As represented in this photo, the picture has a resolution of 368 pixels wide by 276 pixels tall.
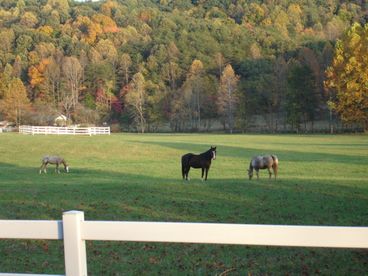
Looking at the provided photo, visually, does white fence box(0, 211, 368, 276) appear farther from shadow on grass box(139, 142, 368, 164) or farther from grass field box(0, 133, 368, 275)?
shadow on grass box(139, 142, 368, 164)

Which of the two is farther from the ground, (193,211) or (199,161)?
(199,161)

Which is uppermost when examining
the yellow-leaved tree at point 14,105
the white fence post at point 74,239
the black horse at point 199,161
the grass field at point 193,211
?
the yellow-leaved tree at point 14,105

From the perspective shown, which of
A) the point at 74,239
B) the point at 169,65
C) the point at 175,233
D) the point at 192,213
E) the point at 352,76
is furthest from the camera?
the point at 169,65

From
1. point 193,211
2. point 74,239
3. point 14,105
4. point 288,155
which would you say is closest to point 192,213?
point 193,211

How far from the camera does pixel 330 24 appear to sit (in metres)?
136

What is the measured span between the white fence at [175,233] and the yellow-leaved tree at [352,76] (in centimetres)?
6368

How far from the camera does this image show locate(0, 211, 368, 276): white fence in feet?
13.0

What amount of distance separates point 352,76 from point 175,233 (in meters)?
65.6

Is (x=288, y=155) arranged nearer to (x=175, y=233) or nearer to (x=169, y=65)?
(x=175, y=233)

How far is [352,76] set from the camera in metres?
65.5

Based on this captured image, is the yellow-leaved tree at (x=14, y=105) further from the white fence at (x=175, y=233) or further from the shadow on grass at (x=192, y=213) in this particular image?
the white fence at (x=175, y=233)

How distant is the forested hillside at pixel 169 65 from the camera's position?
305 ft

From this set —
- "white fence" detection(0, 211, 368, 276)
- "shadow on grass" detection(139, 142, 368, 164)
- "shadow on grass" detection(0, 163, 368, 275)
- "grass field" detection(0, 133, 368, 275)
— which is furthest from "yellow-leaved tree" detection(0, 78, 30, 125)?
"white fence" detection(0, 211, 368, 276)

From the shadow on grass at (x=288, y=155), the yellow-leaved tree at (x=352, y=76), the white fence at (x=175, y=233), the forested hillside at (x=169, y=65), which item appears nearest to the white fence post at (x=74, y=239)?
the white fence at (x=175, y=233)
